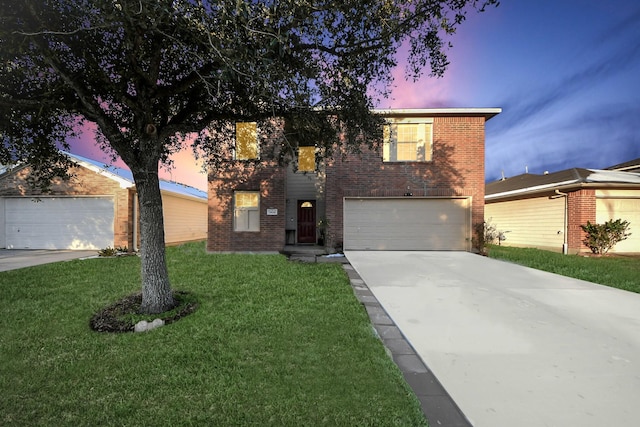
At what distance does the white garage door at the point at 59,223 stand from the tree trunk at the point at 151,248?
9.56 m

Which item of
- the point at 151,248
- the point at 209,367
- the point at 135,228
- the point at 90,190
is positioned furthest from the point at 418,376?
the point at 90,190

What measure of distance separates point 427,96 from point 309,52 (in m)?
7.11

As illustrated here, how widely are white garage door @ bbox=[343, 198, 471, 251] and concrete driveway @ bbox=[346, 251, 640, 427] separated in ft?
16.3

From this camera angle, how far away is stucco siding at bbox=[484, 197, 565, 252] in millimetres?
12258

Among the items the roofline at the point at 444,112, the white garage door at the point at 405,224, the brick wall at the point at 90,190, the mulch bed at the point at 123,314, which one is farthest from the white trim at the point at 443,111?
the brick wall at the point at 90,190

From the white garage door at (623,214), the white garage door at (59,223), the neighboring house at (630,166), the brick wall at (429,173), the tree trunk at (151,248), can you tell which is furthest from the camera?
the neighboring house at (630,166)

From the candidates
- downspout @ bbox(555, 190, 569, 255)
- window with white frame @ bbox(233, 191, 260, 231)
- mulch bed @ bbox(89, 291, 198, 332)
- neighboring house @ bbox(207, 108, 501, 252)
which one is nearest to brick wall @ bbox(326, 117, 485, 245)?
neighboring house @ bbox(207, 108, 501, 252)

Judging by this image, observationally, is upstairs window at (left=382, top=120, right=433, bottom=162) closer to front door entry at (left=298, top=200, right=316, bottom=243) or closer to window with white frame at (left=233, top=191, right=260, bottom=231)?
front door entry at (left=298, top=200, right=316, bottom=243)

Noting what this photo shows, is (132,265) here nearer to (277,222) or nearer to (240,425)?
(277,222)

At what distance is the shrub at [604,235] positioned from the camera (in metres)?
10.8

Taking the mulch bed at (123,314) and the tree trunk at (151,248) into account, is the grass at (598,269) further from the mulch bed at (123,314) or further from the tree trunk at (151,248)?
the tree trunk at (151,248)

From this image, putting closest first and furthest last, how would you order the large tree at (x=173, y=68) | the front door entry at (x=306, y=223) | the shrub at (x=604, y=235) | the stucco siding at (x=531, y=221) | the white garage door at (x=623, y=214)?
the large tree at (x=173, y=68), the shrub at (x=604, y=235), the white garage door at (x=623, y=214), the stucco siding at (x=531, y=221), the front door entry at (x=306, y=223)

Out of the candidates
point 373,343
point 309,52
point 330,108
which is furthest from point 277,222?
point 373,343

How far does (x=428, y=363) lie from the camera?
2875 millimetres
